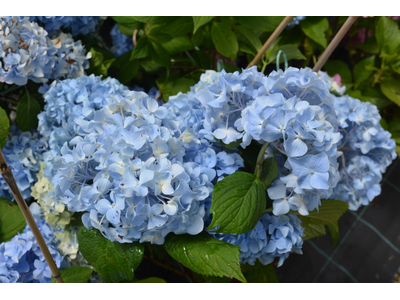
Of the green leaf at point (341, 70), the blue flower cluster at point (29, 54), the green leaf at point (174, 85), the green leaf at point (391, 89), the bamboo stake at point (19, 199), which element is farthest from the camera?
the green leaf at point (341, 70)

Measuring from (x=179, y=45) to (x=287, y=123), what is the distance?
1.70ft

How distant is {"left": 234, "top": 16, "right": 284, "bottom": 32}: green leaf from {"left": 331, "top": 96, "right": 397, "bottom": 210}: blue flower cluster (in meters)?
0.23

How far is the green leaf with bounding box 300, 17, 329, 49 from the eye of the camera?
0.92 metres

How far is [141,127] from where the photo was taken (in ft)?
1.54

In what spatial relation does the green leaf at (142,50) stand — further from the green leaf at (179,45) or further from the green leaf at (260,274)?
the green leaf at (260,274)

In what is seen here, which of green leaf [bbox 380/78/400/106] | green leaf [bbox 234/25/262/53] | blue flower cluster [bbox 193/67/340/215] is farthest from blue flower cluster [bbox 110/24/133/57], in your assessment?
green leaf [bbox 380/78/400/106]

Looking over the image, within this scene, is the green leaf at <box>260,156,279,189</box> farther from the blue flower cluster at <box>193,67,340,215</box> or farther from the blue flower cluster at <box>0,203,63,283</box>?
the blue flower cluster at <box>0,203,63,283</box>

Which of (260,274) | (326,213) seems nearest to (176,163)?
(326,213)

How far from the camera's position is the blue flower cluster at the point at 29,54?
1.99 feet

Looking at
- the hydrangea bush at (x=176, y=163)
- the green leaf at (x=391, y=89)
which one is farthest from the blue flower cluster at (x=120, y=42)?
the green leaf at (x=391, y=89)

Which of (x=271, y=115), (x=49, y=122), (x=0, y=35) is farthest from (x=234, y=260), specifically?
(x=0, y=35)

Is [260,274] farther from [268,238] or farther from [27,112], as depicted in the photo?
[27,112]

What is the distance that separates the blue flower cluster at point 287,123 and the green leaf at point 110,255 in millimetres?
212

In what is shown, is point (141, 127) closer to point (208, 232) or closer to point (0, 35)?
point (208, 232)
